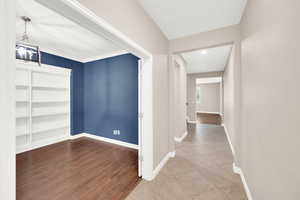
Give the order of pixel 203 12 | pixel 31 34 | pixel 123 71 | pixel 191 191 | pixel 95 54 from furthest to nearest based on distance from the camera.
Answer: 1. pixel 95 54
2. pixel 123 71
3. pixel 31 34
4. pixel 203 12
5. pixel 191 191

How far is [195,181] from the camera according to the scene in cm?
180

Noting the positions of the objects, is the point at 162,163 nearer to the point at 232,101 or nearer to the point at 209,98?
the point at 232,101

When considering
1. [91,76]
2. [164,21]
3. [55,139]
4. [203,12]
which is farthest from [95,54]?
[203,12]

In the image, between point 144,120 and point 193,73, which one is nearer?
point 144,120

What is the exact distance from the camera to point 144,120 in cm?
184

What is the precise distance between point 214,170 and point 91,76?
165 inches

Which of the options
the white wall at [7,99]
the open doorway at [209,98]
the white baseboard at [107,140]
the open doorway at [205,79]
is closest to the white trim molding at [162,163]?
the white baseboard at [107,140]

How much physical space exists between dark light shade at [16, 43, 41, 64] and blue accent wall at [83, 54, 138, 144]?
1.75m

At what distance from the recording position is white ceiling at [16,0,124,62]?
5.95ft

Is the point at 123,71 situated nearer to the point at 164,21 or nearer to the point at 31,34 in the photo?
the point at 164,21

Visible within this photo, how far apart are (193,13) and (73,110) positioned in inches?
165

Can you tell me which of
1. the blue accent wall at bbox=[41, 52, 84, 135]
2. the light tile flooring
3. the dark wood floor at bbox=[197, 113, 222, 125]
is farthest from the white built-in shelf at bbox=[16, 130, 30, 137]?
the dark wood floor at bbox=[197, 113, 222, 125]

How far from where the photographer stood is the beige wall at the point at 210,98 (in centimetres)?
954

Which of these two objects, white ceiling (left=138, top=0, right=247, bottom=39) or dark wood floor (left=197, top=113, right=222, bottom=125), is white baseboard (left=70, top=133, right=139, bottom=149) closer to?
white ceiling (left=138, top=0, right=247, bottom=39)
